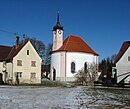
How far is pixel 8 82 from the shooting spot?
48500 millimetres

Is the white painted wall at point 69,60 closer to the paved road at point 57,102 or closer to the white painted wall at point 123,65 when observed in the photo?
the white painted wall at point 123,65

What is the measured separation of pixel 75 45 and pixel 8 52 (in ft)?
56.7

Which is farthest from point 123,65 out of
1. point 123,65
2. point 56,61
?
point 56,61

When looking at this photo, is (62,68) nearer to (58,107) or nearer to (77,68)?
(77,68)

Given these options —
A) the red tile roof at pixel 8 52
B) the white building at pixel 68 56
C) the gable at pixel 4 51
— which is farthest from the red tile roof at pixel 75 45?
the gable at pixel 4 51

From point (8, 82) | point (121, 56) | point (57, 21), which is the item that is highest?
point (57, 21)

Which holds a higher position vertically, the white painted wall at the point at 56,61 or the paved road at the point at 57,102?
the white painted wall at the point at 56,61

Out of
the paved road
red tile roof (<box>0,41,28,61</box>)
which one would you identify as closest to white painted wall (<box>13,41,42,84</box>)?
red tile roof (<box>0,41,28,61</box>)

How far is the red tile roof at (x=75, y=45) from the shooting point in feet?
200

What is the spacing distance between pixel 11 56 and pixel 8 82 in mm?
5061

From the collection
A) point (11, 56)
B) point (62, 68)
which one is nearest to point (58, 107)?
point (11, 56)

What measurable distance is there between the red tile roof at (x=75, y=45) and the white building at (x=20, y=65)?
1102 cm

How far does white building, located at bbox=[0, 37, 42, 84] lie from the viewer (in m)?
48.8

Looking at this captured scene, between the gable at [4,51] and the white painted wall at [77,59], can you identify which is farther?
the white painted wall at [77,59]
